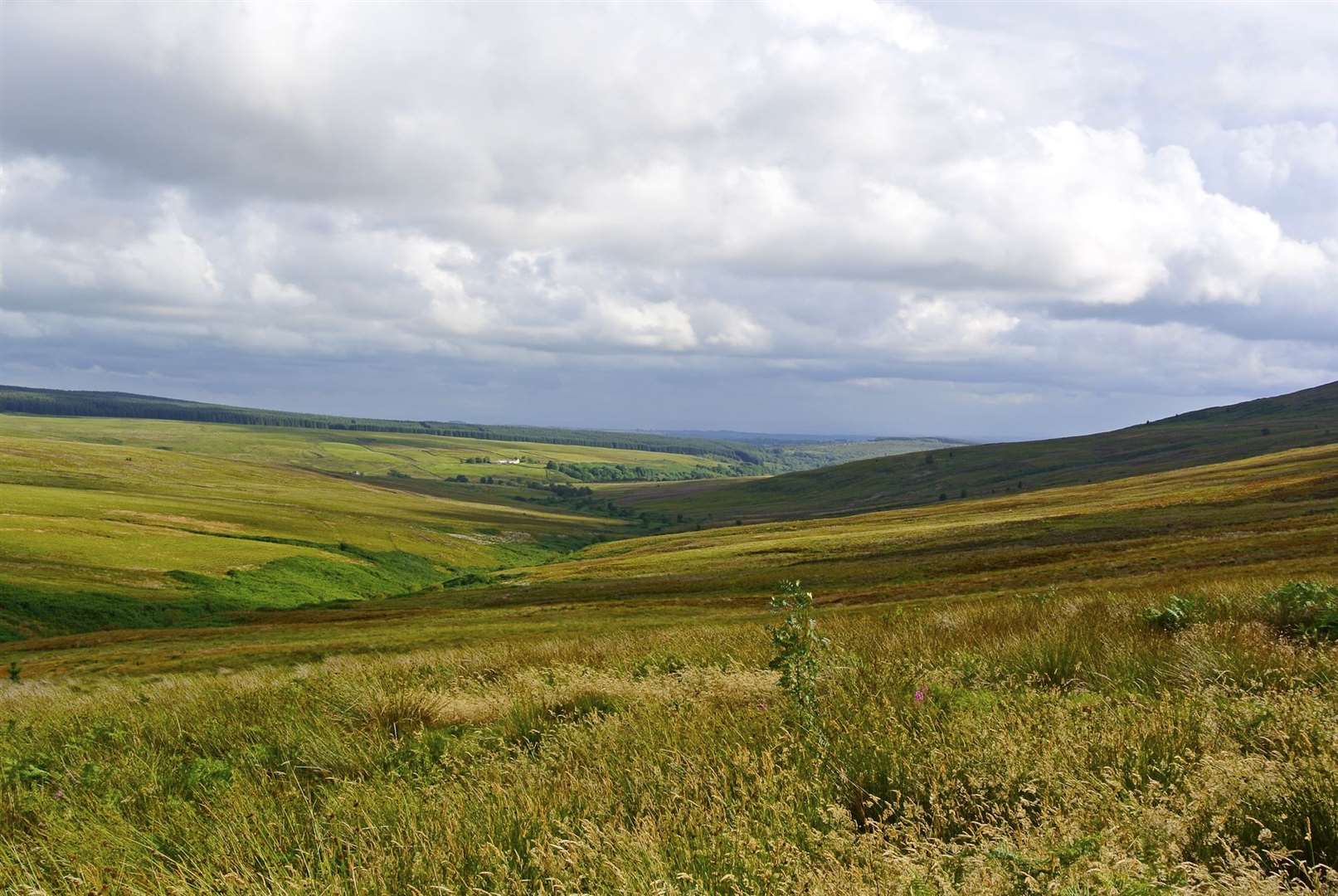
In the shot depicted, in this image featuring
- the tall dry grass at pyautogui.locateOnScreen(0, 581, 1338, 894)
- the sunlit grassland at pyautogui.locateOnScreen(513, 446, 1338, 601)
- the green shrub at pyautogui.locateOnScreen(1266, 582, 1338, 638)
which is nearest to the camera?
the tall dry grass at pyautogui.locateOnScreen(0, 581, 1338, 894)

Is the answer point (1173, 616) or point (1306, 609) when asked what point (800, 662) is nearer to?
point (1173, 616)

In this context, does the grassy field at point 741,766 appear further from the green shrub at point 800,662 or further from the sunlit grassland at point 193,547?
the sunlit grassland at point 193,547

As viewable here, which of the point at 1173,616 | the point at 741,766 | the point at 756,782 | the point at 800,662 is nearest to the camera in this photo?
the point at 756,782

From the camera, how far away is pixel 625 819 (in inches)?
228

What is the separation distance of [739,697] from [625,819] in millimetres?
3657

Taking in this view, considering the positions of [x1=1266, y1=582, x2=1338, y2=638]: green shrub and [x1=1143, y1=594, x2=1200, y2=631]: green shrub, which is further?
[x1=1143, y1=594, x2=1200, y2=631]: green shrub

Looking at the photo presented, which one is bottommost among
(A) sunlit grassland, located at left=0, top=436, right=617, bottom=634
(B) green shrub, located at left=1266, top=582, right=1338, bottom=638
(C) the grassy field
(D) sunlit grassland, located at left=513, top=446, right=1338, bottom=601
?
(A) sunlit grassland, located at left=0, top=436, right=617, bottom=634

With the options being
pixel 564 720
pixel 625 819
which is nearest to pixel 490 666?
pixel 564 720

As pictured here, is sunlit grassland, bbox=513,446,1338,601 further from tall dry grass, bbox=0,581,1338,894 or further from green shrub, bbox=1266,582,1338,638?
tall dry grass, bbox=0,581,1338,894

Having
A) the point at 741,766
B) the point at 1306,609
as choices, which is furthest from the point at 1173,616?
the point at 741,766

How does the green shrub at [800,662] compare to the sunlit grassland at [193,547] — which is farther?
the sunlit grassland at [193,547]

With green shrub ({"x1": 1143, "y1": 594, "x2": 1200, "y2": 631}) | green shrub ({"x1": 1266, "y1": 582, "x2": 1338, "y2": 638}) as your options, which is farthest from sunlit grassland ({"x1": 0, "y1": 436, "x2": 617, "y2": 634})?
green shrub ({"x1": 1266, "y1": 582, "x2": 1338, "y2": 638})

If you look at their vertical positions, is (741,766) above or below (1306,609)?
below

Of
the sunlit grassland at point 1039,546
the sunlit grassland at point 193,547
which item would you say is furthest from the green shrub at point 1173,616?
the sunlit grassland at point 193,547
